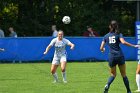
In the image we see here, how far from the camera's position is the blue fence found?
30344 mm

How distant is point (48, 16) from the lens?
38.8m

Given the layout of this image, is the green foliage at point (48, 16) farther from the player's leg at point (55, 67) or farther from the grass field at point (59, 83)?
the player's leg at point (55, 67)

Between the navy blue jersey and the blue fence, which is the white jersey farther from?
the blue fence

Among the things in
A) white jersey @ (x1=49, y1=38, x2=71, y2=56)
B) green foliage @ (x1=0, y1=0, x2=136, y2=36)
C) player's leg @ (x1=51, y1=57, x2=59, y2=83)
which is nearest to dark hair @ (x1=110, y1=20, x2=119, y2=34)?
white jersey @ (x1=49, y1=38, x2=71, y2=56)

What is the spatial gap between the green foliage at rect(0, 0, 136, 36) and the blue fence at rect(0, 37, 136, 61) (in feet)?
23.5

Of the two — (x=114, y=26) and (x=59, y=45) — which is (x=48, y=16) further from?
(x=114, y=26)

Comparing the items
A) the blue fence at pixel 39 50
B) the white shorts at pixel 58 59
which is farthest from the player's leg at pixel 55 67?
the blue fence at pixel 39 50

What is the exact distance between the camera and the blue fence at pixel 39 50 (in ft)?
99.6

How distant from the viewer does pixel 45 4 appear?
127 feet

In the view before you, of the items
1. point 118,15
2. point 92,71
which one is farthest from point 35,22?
point 92,71

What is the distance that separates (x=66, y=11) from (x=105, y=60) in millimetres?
8268

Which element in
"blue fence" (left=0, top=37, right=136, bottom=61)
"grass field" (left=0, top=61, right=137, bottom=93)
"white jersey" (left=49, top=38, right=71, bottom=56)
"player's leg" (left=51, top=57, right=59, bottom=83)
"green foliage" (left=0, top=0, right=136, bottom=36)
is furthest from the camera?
"green foliage" (left=0, top=0, right=136, bottom=36)

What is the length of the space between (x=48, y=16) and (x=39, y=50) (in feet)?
27.8

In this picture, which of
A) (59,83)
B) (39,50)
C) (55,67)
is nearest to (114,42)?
(59,83)
